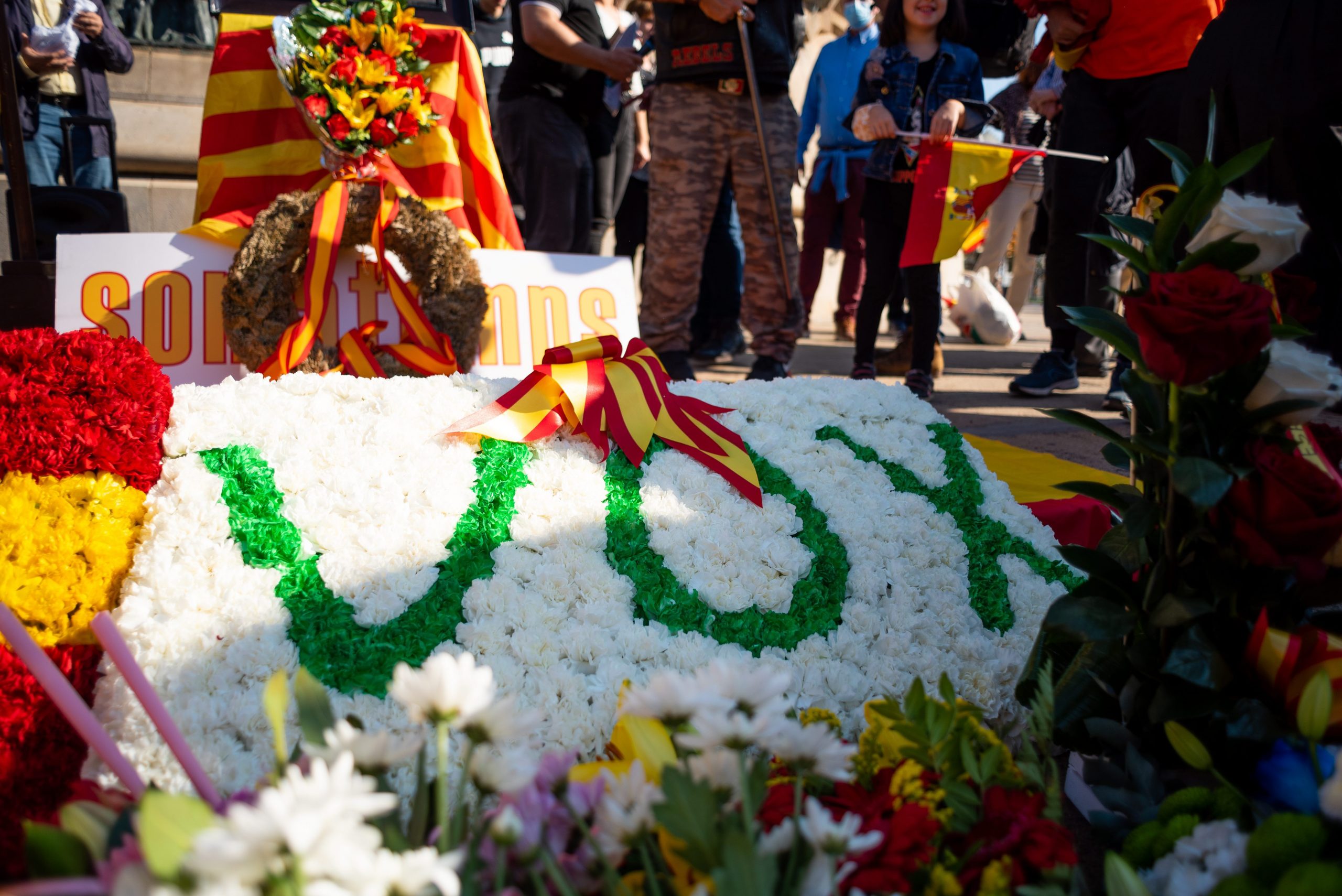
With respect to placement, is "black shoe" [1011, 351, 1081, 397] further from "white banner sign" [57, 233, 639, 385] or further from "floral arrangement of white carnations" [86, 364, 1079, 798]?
"floral arrangement of white carnations" [86, 364, 1079, 798]

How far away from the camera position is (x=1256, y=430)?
1028 millimetres

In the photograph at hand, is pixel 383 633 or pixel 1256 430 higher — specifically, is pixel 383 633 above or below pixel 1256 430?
below

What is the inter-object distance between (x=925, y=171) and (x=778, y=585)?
2.49 meters

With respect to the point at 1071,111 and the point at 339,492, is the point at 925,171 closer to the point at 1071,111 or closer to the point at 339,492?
the point at 1071,111

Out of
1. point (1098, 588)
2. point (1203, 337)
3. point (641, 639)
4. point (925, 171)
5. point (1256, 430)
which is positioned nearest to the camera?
point (1203, 337)

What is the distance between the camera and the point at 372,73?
260 centimetres

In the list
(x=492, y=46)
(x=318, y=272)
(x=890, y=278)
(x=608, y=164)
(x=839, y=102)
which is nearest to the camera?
(x=318, y=272)

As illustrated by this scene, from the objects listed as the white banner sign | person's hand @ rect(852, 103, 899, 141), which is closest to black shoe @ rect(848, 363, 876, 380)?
person's hand @ rect(852, 103, 899, 141)

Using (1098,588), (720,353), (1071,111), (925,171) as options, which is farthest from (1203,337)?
(720,353)

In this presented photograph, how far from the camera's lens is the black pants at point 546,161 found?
357 centimetres

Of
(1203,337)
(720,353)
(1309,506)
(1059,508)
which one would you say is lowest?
(720,353)

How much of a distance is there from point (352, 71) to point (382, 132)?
170 mm

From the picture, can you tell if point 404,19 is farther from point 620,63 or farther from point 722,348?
point 722,348

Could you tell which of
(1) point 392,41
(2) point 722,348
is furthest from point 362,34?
(2) point 722,348
